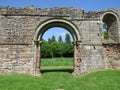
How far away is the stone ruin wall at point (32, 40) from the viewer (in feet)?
40.8

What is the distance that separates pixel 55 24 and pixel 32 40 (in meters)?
2.09

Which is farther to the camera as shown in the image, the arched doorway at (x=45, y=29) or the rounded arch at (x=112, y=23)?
the rounded arch at (x=112, y=23)

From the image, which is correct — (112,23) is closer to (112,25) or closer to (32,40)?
(112,25)

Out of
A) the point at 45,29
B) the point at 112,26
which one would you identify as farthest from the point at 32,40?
the point at 112,26

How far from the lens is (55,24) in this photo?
1333 centimetres

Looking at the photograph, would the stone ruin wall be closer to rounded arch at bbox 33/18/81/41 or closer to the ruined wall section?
the ruined wall section

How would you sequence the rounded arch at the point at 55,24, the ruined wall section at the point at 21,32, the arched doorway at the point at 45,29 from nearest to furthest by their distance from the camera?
the ruined wall section at the point at 21,32 → the arched doorway at the point at 45,29 → the rounded arch at the point at 55,24

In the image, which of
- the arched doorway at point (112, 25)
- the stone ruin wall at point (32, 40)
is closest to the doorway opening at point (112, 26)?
the arched doorway at point (112, 25)

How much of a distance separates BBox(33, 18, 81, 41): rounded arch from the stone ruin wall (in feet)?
0.71

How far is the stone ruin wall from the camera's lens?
40.8 ft

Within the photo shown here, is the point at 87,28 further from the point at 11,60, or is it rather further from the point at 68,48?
the point at 68,48

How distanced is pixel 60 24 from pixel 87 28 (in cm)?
199

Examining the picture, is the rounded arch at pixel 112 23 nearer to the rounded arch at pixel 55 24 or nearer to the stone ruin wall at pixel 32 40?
the stone ruin wall at pixel 32 40

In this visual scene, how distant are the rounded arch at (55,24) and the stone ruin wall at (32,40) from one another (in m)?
0.22
